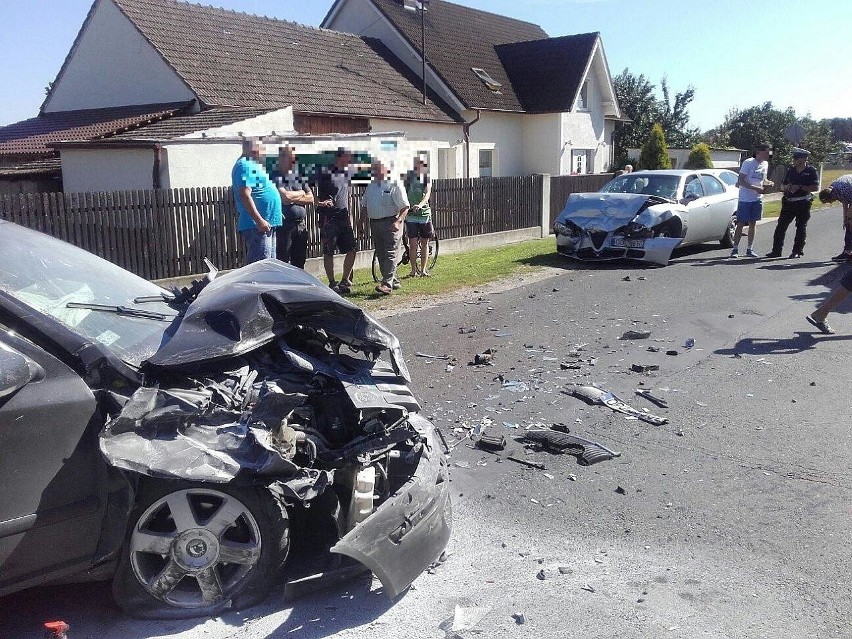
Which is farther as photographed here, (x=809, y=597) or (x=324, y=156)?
(x=324, y=156)

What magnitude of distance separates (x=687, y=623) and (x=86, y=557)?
8.29ft

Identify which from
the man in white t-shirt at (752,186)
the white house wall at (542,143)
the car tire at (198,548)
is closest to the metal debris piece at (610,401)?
the car tire at (198,548)

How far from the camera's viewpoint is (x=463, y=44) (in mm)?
28875

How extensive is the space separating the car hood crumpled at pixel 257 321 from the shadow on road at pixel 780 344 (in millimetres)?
4828

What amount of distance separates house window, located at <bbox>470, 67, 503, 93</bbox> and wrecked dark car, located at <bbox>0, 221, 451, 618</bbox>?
2495 cm

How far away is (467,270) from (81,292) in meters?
9.63

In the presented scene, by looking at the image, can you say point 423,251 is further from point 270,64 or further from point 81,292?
point 270,64

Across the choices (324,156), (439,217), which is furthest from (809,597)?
(439,217)

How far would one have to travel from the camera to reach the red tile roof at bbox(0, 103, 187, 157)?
1822 cm

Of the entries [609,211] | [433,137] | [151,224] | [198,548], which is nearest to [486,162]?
[433,137]

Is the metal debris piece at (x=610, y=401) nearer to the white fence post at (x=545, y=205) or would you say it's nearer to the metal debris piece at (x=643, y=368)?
the metal debris piece at (x=643, y=368)

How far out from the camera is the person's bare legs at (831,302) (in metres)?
7.66

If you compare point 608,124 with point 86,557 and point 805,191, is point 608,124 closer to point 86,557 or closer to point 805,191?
point 805,191

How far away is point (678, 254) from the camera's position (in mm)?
14836
